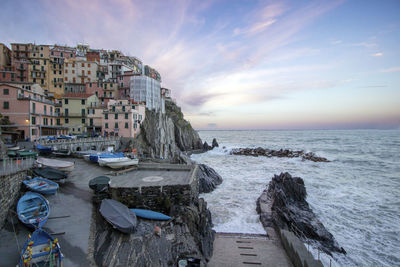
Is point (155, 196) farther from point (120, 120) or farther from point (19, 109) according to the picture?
point (120, 120)

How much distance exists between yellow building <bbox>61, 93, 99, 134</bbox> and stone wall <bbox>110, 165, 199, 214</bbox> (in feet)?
136

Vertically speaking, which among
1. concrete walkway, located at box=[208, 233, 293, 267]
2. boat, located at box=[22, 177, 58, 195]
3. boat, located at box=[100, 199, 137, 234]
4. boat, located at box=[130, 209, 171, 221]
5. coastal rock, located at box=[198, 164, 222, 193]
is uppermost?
boat, located at box=[22, 177, 58, 195]

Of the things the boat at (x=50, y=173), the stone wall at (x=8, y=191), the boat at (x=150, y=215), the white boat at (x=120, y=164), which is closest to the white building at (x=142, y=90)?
the white boat at (x=120, y=164)

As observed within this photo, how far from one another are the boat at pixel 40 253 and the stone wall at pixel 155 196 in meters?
5.29

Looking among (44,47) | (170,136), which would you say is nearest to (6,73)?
(44,47)

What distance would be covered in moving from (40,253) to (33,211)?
161 inches

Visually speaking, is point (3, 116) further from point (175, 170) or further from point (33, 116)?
point (175, 170)

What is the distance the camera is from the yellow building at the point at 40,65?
59.9 metres

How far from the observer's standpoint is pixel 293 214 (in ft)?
62.7

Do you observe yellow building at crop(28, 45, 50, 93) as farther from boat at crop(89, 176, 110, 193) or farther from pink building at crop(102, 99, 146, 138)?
boat at crop(89, 176, 110, 193)

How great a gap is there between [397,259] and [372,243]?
5.94 feet

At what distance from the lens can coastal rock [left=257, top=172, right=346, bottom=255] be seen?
16164mm

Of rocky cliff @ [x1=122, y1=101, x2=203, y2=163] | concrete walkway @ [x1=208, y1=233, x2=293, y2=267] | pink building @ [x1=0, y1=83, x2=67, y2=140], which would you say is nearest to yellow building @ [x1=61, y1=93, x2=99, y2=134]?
pink building @ [x1=0, y1=83, x2=67, y2=140]

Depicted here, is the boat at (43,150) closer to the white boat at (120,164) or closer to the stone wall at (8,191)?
the white boat at (120,164)
